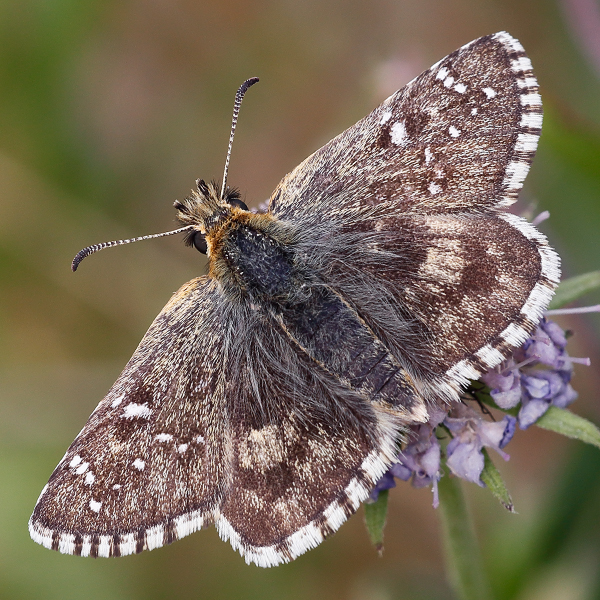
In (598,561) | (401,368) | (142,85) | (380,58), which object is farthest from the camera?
(142,85)

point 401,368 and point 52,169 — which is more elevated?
point 52,169

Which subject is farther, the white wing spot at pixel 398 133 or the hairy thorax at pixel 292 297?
the white wing spot at pixel 398 133

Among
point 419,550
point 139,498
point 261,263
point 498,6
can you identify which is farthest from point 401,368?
point 498,6

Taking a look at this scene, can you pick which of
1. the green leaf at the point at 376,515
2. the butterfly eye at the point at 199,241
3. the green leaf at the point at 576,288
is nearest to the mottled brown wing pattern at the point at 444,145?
the butterfly eye at the point at 199,241

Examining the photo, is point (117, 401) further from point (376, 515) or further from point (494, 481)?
point (494, 481)

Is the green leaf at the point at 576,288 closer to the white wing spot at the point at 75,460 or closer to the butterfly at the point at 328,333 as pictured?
the butterfly at the point at 328,333

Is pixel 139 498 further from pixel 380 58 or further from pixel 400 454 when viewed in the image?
pixel 380 58
